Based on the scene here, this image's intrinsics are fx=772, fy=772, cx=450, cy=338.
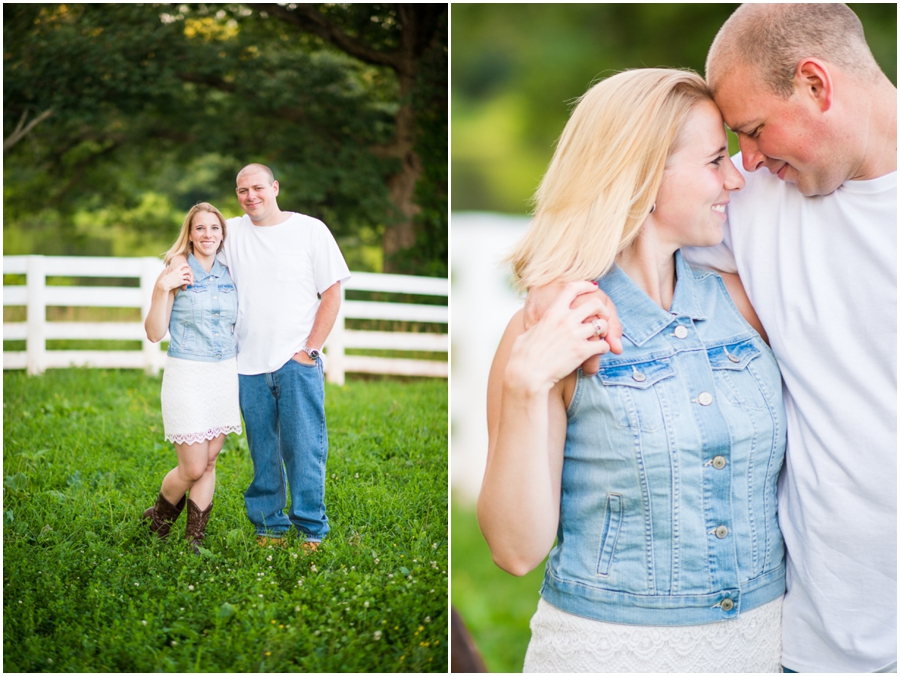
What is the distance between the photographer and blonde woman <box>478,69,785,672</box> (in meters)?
1.64

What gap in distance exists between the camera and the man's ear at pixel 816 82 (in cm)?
169

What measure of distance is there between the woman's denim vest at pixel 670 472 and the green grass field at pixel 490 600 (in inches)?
73.9

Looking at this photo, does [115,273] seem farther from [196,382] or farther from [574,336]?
[574,336]

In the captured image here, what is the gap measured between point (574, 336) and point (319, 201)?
105 cm

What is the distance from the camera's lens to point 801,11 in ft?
5.62

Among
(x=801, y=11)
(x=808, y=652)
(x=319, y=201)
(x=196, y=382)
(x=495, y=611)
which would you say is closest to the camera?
(x=801, y=11)

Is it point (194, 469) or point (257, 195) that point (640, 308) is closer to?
point (257, 195)

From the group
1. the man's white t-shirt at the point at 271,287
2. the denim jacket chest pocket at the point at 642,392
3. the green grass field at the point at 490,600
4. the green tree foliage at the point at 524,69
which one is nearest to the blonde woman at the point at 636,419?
the denim jacket chest pocket at the point at 642,392

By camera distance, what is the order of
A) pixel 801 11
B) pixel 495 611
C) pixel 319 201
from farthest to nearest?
pixel 495 611 < pixel 319 201 < pixel 801 11

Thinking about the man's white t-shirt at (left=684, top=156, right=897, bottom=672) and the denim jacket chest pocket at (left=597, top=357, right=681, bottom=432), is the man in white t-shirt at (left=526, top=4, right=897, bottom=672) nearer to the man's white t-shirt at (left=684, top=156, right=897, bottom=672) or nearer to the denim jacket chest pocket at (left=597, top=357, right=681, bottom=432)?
the man's white t-shirt at (left=684, top=156, right=897, bottom=672)

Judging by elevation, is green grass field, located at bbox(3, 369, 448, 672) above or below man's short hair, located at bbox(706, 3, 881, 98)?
below

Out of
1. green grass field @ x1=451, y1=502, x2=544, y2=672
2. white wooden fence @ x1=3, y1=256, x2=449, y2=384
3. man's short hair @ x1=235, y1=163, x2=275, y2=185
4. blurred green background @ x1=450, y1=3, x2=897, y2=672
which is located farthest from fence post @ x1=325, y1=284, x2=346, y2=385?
blurred green background @ x1=450, y1=3, x2=897, y2=672

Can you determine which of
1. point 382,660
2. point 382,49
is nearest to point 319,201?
point 382,49

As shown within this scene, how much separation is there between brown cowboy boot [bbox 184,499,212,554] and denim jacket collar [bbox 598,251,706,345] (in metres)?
1.25
